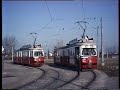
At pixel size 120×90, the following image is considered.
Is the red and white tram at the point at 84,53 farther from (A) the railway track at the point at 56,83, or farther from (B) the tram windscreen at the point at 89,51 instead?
(A) the railway track at the point at 56,83

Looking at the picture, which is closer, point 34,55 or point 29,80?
point 29,80

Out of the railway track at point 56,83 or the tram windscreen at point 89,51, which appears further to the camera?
the tram windscreen at point 89,51

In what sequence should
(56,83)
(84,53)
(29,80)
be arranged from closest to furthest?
1. (56,83)
2. (29,80)
3. (84,53)

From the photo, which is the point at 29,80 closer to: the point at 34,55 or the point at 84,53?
the point at 84,53

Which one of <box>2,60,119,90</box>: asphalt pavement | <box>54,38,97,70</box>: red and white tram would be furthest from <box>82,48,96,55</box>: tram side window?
<box>2,60,119,90</box>: asphalt pavement

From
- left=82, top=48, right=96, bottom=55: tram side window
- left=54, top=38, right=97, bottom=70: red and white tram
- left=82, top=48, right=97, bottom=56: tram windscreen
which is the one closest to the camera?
left=54, top=38, right=97, bottom=70: red and white tram

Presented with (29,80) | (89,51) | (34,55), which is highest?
(89,51)

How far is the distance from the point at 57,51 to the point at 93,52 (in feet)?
36.8

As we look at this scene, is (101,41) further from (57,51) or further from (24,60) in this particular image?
(24,60)

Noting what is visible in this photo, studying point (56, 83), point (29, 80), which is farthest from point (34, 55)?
point (56, 83)

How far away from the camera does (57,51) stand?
39.7 metres

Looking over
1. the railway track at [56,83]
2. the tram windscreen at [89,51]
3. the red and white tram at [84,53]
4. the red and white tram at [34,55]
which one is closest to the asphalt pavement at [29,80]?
the railway track at [56,83]

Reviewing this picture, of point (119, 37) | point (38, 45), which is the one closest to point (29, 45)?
point (38, 45)

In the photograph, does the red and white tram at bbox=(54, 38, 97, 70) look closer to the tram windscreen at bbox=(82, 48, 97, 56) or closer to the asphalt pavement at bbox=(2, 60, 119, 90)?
the tram windscreen at bbox=(82, 48, 97, 56)
